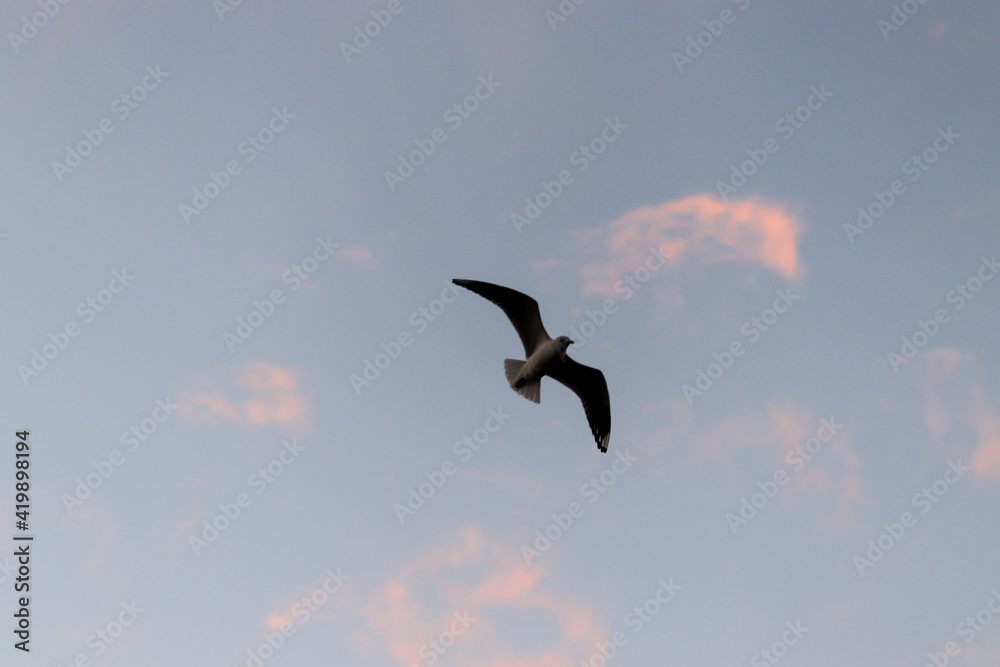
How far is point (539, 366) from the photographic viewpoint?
75.5 ft

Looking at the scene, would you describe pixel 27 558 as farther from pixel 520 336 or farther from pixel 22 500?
pixel 520 336

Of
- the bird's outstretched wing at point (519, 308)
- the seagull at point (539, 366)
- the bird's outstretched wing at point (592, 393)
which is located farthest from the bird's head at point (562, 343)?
the bird's outstretched wing at point (592, 393)

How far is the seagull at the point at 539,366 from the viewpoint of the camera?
2305 centimetres

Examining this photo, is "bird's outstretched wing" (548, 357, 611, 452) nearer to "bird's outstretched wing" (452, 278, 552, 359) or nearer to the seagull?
the seagull

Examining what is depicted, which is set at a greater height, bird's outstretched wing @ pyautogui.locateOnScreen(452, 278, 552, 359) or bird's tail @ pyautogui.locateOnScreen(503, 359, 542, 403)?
bird's outstretched wing @ pyautogui.locateOnScreen(452, 278, 552, 359)

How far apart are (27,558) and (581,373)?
1737 centimetres

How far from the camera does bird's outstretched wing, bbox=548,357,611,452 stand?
24.0 m

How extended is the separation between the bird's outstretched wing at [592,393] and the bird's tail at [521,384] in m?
0.75

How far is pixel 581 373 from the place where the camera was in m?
24.0

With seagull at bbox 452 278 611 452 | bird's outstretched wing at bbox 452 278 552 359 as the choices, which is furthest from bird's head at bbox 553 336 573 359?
bird's outstretched wing at bbox 452 278 552 359

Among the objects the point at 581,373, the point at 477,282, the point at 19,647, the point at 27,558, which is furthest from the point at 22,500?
the point at 581,373

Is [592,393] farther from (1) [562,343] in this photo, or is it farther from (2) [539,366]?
(1) [562,343]

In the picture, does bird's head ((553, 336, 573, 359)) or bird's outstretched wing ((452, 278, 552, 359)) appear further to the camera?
bird's outstretched wing ((452, 278, 552, 359))

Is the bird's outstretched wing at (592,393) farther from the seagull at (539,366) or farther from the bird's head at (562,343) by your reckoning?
the bird's head at (562,343)
